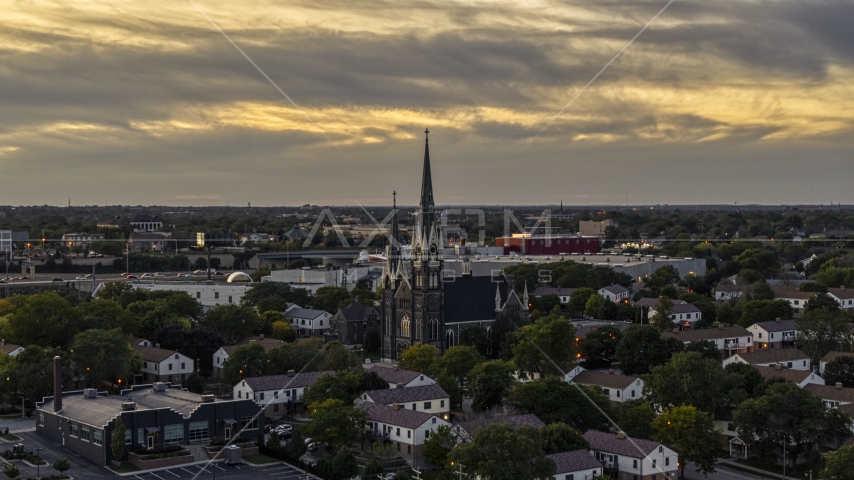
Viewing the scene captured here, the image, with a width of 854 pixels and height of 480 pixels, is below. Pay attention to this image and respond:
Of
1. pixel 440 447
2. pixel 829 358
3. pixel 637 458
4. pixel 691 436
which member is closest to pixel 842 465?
pixel 691 436

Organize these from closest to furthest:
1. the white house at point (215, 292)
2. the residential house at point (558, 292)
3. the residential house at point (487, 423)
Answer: the residential house at point (487, 423), the white house at point (215, 292), the residential house at point (558, 292)

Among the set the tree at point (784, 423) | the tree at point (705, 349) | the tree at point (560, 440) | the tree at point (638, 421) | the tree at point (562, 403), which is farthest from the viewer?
the tree at point (705, 349)

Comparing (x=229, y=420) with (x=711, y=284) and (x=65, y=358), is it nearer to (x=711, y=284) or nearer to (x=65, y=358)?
(x=65, y=358)

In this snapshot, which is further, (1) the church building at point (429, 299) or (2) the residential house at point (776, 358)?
(1) the church building at point (429, 299)

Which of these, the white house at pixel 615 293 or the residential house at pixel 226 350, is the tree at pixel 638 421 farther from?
the white house at pixel 615 293

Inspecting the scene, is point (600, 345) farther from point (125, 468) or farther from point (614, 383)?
point (125, 468)

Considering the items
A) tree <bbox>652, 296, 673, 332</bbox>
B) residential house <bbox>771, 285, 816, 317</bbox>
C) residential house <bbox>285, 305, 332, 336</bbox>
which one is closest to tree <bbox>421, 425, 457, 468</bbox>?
tree <bbox>652, 296, 673, 332</bbox>

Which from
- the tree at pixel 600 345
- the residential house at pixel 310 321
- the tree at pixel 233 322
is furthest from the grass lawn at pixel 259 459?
the residential house at pixel 310 321
